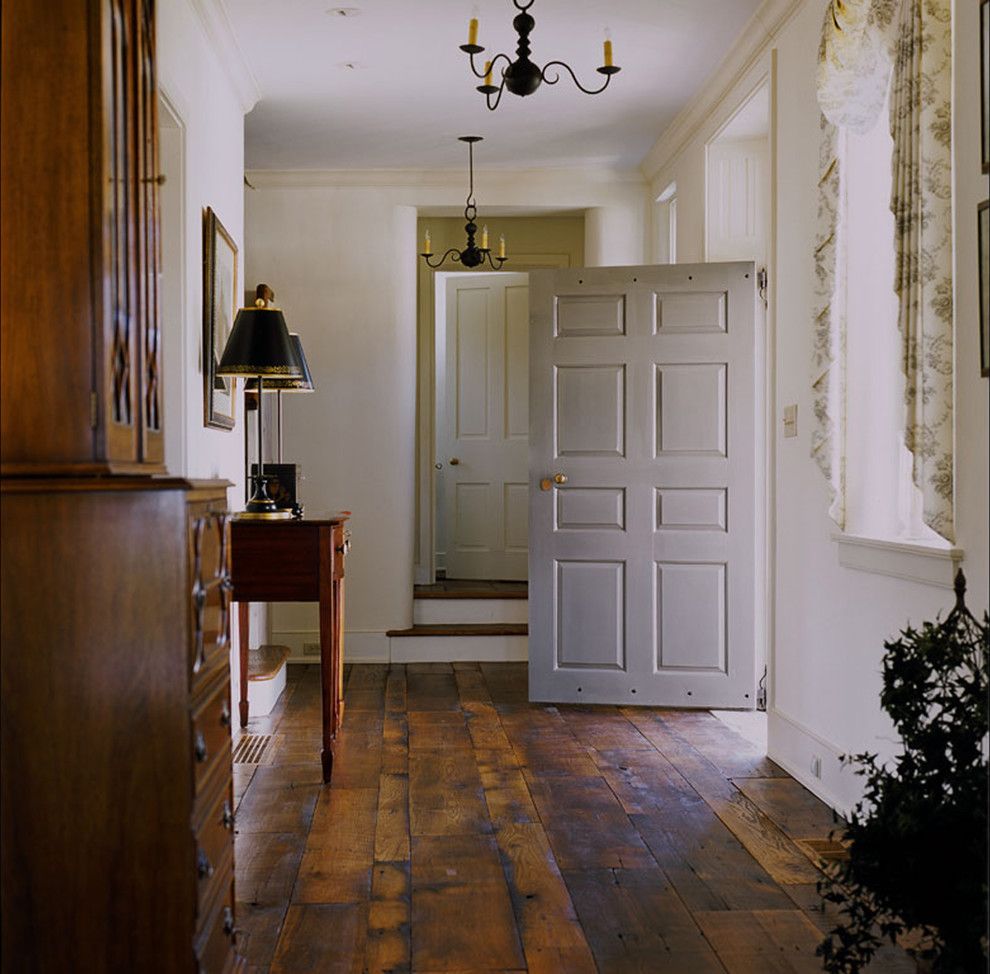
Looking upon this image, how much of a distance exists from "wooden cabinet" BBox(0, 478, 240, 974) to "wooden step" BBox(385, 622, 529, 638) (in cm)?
470

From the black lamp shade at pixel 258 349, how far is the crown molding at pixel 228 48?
1.07 m

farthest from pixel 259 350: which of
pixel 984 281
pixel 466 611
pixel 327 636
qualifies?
pixel 466 611

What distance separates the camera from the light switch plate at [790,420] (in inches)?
155

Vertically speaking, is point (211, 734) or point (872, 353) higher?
point (872, 353)

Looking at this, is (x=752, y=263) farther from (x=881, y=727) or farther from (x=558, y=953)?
(x=558, y=953)

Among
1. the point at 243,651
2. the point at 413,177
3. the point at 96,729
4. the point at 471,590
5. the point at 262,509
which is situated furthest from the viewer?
the point at 471,590

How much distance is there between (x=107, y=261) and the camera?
71.0 inches

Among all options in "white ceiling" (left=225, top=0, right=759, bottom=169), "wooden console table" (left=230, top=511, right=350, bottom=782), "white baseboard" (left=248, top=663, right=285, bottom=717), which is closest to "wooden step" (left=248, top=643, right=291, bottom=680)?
"white baseboard" (left=248, top=663, right=285, bottom=717)

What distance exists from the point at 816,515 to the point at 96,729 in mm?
2610

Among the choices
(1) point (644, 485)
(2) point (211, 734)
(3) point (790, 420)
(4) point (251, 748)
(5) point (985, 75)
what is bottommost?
(4) point (251, 748)

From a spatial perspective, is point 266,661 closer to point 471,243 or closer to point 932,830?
point 471,243

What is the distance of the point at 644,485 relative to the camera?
17.1 feet

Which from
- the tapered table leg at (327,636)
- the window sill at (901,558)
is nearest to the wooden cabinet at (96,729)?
the window sill at (901,558)

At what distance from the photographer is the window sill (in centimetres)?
270
